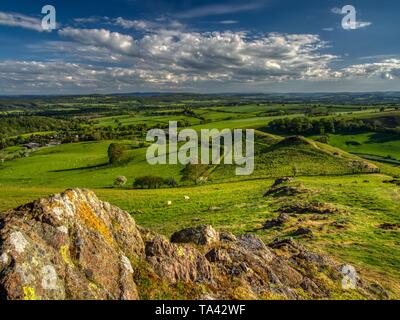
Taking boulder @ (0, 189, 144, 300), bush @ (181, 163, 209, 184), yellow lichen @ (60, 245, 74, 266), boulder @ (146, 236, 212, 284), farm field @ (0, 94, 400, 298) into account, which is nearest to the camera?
boulder @ (0, 189, 144, 300)

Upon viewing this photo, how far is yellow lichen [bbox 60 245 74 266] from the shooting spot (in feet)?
43.6

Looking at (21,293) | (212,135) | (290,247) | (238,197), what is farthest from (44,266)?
(212,135)

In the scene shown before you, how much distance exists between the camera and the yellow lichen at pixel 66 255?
43.6 ft

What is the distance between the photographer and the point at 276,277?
17.8 meters

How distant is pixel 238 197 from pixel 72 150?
12524 cm

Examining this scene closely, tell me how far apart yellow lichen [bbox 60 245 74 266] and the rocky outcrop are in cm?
4

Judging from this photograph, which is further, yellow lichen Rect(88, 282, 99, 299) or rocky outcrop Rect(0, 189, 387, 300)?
yellow lichen Rect(88, 282, 99, 299)

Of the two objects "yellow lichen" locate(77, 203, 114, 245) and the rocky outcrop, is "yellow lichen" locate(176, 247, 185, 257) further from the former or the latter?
"yellow lichen" locate(77, 203, 114, 245)

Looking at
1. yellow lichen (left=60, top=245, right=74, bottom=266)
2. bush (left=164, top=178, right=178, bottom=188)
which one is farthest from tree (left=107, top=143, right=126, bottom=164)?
yellow lichen (left=60, top=245, right=74, bottom=266)

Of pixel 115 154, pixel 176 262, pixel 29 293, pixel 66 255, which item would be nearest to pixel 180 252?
pixel 176 262

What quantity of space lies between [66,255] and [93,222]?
108 inches

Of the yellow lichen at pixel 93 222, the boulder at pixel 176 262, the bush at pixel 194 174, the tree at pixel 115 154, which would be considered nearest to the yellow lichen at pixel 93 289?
the yellow lichen at pixel 93 222

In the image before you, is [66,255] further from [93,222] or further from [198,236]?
[198,236]
